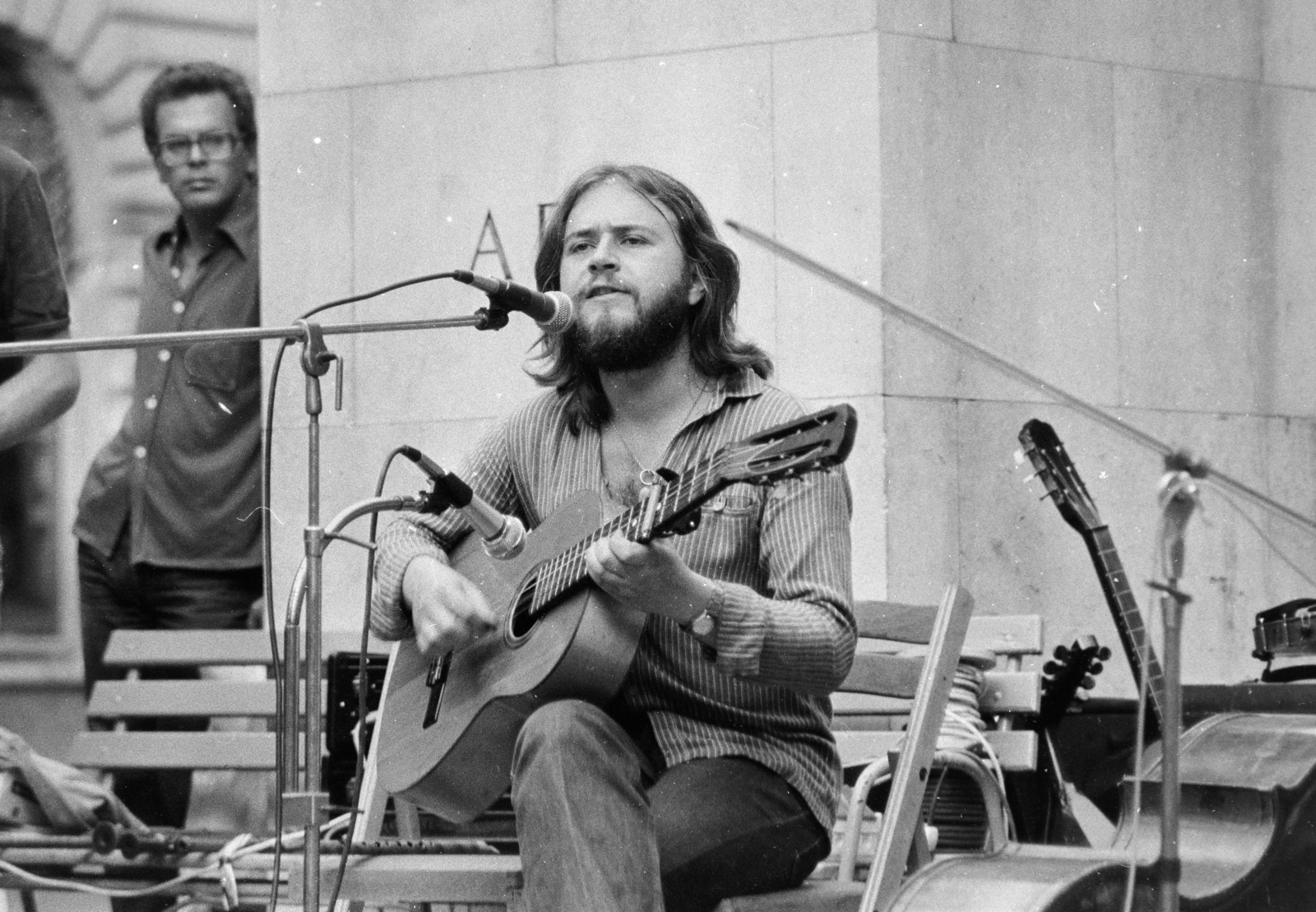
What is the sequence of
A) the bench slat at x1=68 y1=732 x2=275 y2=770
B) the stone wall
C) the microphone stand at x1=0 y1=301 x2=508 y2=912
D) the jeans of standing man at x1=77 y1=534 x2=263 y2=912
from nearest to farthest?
the microphone stand at x1=0 y1=301 x2=508 y2=912 < the bench slat at x1=68 y1=732 x2=275 y2=770 < the stone wall < the jeans of standing man at x1=77 y1=534 x2=263 y2=912

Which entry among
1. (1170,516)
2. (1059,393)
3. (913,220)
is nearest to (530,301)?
(1059,393)

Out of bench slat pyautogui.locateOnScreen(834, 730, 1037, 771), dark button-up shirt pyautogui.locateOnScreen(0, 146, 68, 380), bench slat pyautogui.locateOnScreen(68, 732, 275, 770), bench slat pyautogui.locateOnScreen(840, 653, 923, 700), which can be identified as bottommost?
bench slat pyautogui.locateOnScreen(68, 732, 275, 770)

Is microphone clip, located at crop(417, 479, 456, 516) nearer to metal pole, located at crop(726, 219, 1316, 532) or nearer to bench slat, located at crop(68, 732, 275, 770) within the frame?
metal pole, located at crop(726, 219, 1316, 532)

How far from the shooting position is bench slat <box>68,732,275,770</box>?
501 centimetres

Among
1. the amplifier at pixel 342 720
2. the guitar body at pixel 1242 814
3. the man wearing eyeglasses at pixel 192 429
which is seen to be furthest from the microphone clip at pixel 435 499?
the man wearing eyeglasses at pixel 192 429

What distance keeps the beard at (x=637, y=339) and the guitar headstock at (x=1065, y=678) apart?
1490 mm

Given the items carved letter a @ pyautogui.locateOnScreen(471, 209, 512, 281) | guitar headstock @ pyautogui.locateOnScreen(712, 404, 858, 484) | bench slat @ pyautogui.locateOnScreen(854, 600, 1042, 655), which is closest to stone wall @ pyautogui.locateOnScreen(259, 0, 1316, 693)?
carved letter a @ pyautogui.locateOnScreen(471, 209, 512, 281)

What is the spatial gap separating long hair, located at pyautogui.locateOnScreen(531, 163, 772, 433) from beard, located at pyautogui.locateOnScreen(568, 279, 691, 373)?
0.05 metres

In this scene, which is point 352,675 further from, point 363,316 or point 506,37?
point 506,37

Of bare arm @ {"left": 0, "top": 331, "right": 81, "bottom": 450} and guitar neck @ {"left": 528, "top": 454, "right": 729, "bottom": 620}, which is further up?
bare arm @ {"left": 0, "top": 331, "right": 81, "bottom": 450}

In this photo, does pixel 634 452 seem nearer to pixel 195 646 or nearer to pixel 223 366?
pixel 195 646

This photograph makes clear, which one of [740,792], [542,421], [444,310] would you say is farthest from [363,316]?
[740,792]

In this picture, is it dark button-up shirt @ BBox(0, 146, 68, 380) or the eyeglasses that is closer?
dark button-up shirt @ BBox(0, 146, 68, 380)

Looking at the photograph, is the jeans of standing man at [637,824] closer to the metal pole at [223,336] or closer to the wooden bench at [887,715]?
the wooden bench at [887,715]
